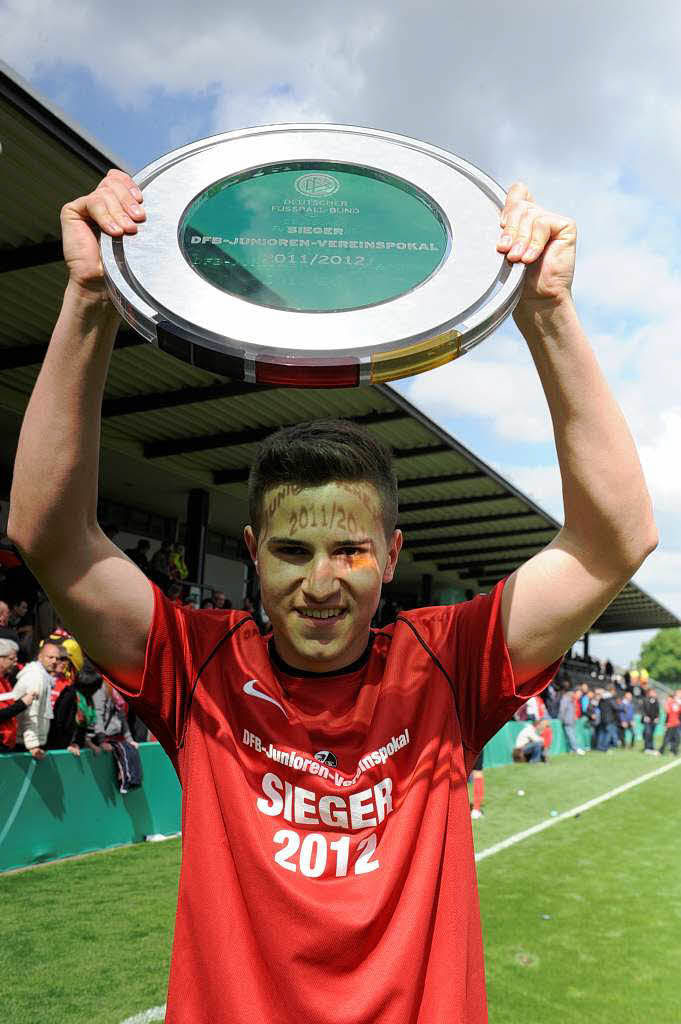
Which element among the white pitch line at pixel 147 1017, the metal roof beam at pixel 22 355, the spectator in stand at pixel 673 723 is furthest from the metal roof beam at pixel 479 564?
the white pitch line at pixel 147 1017

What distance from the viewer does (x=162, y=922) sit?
21.4 ft

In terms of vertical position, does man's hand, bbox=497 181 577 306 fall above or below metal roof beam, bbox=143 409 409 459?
below

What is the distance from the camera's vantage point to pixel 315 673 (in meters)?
1.71

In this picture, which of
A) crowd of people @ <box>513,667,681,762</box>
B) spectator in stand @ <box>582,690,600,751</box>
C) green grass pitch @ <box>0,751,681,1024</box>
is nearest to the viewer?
green grass pitch @ <box>0,751,681,1024</box>

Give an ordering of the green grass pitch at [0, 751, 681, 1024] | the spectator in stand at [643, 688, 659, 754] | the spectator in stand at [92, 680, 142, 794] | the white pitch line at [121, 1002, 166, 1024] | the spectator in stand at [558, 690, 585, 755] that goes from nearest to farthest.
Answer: the white pitch line at [121, 1002, 166, 1024] < the green grass pitch at [0, 751, 681, 1024] < the spectator in stand at [92, 680, 142, 794] < the spectator in stand at [558, 690, 585, 755] < the spectator in stand at [643, 688, 659, 754]

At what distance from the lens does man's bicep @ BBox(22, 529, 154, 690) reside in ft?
5.18

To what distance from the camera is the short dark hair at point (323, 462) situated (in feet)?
5.41

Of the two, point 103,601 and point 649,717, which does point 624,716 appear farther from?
point 103,601

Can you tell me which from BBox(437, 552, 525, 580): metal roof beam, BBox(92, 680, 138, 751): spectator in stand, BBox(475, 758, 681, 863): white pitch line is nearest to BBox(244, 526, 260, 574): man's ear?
BBox(92, 680, 138, 751): spectator in stand

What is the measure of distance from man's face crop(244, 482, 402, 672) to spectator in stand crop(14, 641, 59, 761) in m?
6.96

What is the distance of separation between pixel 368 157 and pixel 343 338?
0.43m

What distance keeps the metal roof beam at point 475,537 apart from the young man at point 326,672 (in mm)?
24016

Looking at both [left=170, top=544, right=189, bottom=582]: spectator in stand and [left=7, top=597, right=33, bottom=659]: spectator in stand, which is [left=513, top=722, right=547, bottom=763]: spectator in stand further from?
[left=7, top=597, right=33, bottom=659]: spectator in stand

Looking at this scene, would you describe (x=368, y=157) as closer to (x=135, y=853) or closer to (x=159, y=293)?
(x=159, y=293)
